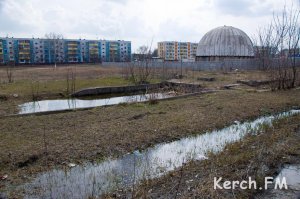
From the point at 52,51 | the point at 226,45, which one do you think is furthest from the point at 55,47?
the point at 226,45

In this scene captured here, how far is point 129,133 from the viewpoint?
23.8 feet

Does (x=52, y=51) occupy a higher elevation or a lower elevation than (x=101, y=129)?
higher

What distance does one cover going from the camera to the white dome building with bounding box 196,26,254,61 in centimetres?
5356

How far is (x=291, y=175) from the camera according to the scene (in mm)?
4645

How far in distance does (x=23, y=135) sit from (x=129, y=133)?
2731mm

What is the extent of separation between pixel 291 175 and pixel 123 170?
3028mm

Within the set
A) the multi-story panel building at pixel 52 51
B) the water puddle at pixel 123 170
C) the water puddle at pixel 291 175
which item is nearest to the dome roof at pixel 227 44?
the multi-story panel building at pixel 52 51

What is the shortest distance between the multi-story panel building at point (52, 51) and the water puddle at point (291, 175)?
6964cm

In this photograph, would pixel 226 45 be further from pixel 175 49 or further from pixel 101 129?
pixel 175 49

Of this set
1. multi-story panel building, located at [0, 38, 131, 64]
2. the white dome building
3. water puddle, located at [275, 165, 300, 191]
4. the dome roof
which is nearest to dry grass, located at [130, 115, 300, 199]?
water puddle, located at [275, 165, 300, 191]

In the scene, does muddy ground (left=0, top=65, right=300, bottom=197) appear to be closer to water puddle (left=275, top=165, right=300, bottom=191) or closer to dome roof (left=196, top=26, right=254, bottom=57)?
water puddle (left=275, top=165, right=300, bottom=191)

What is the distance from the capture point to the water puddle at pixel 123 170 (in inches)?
174

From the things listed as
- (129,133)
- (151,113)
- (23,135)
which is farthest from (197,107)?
(23,135)

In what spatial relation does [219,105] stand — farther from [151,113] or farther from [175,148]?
[175,148]
